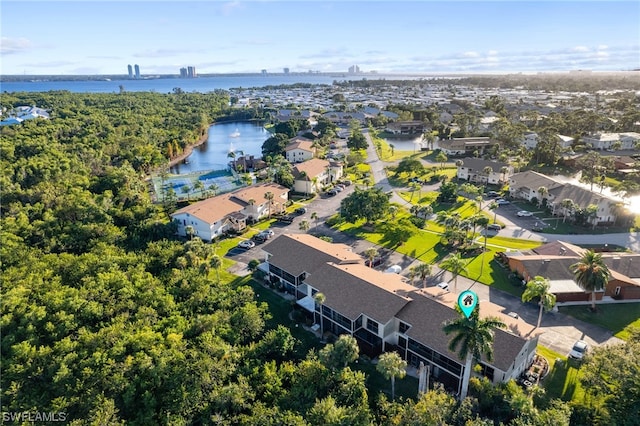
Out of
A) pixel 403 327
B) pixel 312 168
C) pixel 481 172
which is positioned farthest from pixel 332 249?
pixel 481 172

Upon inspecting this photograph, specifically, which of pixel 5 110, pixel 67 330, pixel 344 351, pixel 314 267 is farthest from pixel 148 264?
pixel 5 110

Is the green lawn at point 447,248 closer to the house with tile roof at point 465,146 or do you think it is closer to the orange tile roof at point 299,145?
the orange tile roof at point 299,145

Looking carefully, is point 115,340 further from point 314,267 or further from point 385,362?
point 385,362

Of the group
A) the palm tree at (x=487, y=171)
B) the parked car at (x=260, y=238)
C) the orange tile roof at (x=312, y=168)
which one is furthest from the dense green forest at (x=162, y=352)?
the palm tree at (x=487, y=171)

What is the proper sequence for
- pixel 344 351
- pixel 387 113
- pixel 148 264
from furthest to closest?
pixel 387 113, pixel 148 264, pixel 344 351

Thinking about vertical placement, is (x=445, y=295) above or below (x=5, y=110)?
below

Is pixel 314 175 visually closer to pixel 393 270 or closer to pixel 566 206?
pixel 393 270

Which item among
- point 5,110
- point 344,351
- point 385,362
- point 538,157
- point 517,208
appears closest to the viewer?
point 385,362

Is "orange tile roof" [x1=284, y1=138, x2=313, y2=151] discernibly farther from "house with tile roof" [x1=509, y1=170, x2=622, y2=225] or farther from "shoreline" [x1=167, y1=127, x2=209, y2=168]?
"house with tile roof" [x1=509, y1=170, x2=622, y2=225]
